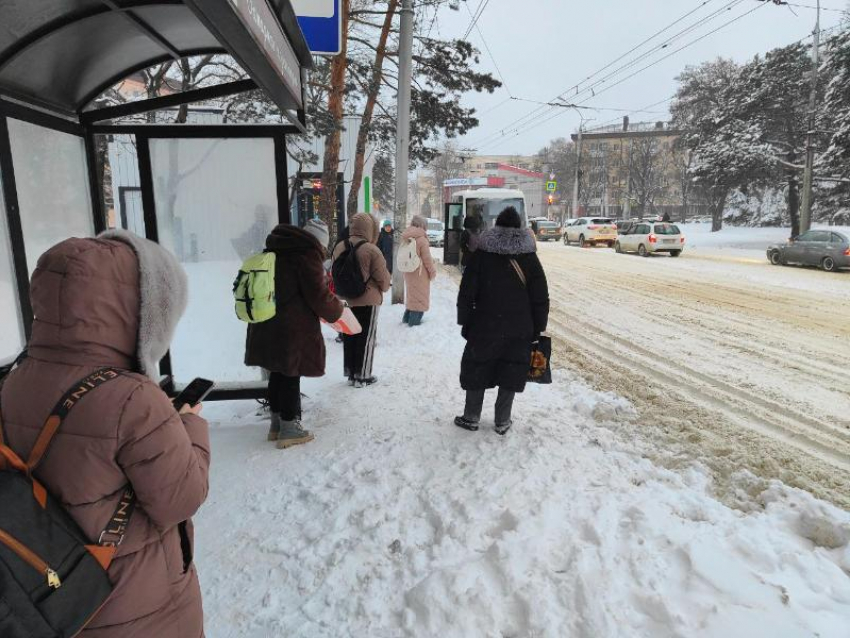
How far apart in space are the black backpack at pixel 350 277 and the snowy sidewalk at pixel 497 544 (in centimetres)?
151

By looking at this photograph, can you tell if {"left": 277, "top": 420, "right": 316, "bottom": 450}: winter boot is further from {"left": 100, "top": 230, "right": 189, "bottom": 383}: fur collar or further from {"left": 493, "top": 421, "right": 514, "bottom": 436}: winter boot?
{"left": 100, "top": 230, "right": 189, "bottom": 383}: fur collar

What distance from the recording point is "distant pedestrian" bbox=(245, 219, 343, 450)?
400cm

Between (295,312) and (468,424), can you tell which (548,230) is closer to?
(468,424)

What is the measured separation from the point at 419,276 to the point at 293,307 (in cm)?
445

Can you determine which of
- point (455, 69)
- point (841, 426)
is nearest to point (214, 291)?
point (841, 426)

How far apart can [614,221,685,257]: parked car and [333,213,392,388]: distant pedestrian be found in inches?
797

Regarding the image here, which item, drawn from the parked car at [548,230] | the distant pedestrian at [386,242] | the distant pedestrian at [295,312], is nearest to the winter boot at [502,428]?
the distant pedestrian at [295,312]

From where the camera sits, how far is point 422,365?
666cm

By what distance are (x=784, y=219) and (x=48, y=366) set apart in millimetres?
44505

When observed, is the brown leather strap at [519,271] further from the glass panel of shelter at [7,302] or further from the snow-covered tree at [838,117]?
the snow-covered tree at [838,117]

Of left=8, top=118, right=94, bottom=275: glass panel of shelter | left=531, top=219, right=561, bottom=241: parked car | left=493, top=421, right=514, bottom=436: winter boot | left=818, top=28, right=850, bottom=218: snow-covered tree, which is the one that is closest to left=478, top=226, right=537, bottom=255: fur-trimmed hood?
left=493, top=421, right=514, bottom=436: winter boot

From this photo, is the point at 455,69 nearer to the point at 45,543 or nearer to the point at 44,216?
the point at 44,216

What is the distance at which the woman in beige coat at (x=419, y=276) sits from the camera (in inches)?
328

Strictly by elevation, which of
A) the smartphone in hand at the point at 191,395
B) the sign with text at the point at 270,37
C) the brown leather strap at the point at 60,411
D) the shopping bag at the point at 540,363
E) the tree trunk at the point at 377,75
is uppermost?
the tree trunk at the point at 377,75
